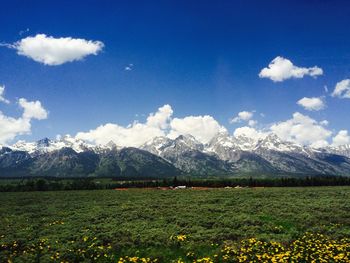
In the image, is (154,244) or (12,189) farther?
(12,189)

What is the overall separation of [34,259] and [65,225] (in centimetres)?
1075

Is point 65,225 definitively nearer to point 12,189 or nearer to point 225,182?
point 12,189

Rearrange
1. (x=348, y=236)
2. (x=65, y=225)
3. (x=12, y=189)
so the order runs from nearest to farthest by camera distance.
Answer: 1. (x=348, y=236)
2. (x=65, y=225)
3. (x=12, y=189)

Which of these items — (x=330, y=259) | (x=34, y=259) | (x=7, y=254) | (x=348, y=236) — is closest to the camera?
(x=330, y=259)

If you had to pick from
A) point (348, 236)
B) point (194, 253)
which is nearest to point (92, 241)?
point (194, 253)

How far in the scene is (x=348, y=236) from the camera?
76.5 feet

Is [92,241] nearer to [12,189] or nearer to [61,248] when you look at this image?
[61,248]

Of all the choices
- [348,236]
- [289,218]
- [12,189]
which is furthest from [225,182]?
[348,236]

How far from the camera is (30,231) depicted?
93.5 ft

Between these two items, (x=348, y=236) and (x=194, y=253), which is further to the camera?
(x=348, y=236)

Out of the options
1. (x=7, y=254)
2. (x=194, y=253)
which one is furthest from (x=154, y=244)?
(x=7, y=254)

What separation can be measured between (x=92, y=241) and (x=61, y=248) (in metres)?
2.56

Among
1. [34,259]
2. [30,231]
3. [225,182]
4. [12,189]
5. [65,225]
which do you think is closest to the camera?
[34,259]

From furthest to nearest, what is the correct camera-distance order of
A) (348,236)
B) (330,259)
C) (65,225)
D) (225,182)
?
1. (225,182)
2. (65,225)
3. (348,236)
4. (330,259)
